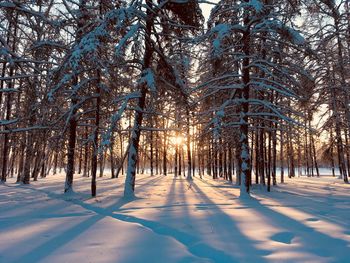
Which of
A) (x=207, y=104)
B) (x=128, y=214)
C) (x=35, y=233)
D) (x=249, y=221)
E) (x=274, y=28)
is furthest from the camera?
(x=207, y=104)

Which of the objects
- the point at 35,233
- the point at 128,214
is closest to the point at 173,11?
the point at 128,214

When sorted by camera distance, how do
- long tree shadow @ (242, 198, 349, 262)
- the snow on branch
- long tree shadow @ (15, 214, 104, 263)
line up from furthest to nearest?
the snow on branch < long tree shadow @ (242, 198, 349, 262) < long tree shadow @ (15, 214, 104, 263)

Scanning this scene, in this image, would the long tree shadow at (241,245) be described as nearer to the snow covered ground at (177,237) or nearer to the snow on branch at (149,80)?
the snow covered ground at (177,237)

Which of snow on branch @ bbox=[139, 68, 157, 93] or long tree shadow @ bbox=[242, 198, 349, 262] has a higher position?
snow on branch @ bbox=[139, 68, 157, 93]

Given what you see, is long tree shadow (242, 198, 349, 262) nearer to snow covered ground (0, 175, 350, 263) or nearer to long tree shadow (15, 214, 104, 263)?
snow covered ground (0, 175, 350, 263)

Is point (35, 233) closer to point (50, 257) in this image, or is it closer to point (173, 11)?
point (50, 257)

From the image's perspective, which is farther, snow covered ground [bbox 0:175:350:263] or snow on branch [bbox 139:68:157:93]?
snow on branch [bbox 139:68:157:93]

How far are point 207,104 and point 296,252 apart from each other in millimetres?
9322

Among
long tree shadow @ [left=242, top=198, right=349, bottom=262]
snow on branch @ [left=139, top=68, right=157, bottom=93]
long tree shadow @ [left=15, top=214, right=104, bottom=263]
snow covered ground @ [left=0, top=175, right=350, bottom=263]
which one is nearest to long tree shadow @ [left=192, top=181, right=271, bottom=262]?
snow covered ground @ [left=0, top=175, right=350, bottom=263]

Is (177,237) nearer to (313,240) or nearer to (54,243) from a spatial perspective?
(54,243)

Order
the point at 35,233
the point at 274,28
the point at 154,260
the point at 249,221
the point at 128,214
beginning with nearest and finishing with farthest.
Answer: the point at 154,260 → the point at 35,233 → the point at 249,221 → the point at 128,214 → the point at 274,28

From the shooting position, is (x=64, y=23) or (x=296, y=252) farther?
(x=64, y=23)

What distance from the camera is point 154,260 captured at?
11.6 ft

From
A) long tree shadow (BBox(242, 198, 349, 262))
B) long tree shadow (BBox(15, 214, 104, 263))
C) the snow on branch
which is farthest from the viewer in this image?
the snow on branch
